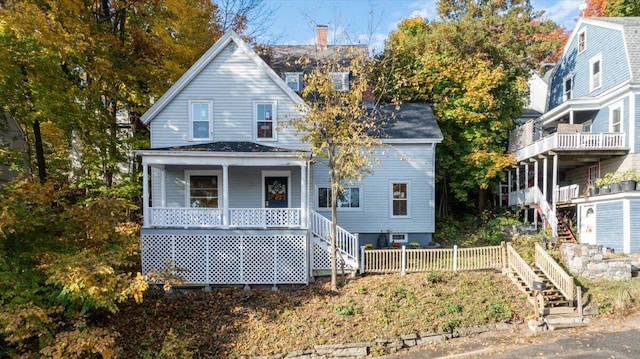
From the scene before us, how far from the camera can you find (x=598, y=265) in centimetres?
1166

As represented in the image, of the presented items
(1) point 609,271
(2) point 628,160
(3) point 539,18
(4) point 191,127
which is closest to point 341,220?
(4) point 191,127

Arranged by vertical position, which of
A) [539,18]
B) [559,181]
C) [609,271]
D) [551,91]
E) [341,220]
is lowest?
[609,271]

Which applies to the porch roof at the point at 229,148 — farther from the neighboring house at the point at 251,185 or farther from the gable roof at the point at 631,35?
the gable roof at the point at 631,35

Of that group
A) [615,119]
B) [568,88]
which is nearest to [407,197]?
[615,119]

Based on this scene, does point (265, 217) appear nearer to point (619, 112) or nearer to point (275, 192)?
point (275, 192)

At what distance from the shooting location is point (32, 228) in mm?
9047

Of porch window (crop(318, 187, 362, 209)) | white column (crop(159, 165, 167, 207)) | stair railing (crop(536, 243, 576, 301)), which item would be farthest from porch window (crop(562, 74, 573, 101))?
white column (crop(159, 165, 167, 207))

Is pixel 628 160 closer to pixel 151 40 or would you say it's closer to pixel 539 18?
pixel 539 18

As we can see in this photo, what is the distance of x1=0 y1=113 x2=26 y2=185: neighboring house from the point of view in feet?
44.3

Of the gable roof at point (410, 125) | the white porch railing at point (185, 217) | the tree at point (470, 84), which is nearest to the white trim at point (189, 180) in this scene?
the white porch railing at point (185, 217)

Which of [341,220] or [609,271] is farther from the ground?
[341,220]

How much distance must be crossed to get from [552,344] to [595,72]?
606 inches

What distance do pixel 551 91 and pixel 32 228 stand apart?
25888 mm

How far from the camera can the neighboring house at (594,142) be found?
13891 millimetres
